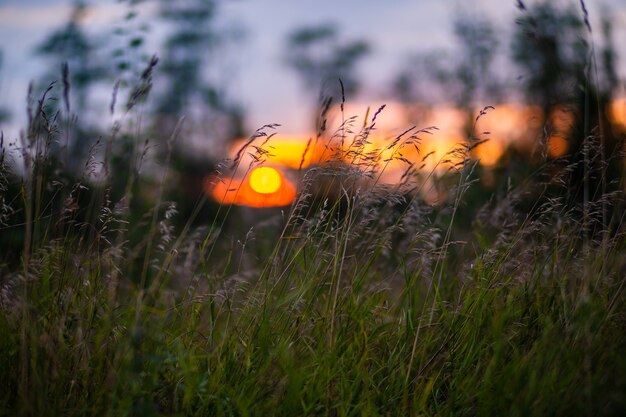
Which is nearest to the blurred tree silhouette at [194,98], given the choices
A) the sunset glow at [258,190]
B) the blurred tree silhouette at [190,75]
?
the blurred tree silhouette at [190,75]

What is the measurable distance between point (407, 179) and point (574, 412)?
47.4 inches

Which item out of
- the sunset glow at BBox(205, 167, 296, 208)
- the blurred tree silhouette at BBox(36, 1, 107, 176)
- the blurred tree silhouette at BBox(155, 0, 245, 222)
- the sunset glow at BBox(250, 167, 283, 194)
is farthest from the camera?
the blurred tree silhouette at BBox(155, 0, 245, 222)

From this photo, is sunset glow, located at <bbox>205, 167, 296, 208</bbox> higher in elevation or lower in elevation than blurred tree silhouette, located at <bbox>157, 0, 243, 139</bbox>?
lower

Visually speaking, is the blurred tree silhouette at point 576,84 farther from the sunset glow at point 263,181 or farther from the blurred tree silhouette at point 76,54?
the blurred tree silhouette at point 76,54

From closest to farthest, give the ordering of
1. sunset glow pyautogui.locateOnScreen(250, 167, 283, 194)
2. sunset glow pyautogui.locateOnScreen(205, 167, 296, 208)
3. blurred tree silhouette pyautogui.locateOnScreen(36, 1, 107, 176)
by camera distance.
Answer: sunset glow pyautogui.locateOnScreen(205, 167, 296, 208), sunset glow pyautogui.locateOnScreen(250, 167, 283, 194), blurred tree silhouette pyautogui.locateOnScreen(36, 1, 107, 176)

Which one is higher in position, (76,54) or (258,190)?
(76,54)

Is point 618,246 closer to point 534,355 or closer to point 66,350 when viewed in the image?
point 534,355

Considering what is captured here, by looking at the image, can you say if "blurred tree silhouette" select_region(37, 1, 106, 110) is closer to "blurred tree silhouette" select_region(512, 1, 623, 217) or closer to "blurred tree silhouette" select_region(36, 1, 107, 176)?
"blurred tree silhouette" select_region(36, 1, 107, 176)

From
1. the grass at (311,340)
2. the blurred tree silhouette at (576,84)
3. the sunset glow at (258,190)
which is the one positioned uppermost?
the blurred tree silhouette at (576,84)

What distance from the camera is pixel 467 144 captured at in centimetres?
284

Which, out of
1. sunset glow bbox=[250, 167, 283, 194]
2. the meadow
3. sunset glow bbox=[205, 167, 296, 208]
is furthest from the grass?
sunset glow bbox=[250, 167, 283, 194]

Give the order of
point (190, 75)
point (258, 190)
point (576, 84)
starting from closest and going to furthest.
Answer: point (258, 190), point (576, 84), point (190, 75)

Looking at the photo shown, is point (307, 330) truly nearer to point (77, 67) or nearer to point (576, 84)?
point (576, 84)

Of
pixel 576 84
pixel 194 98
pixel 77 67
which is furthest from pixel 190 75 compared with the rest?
pixel 576 84
